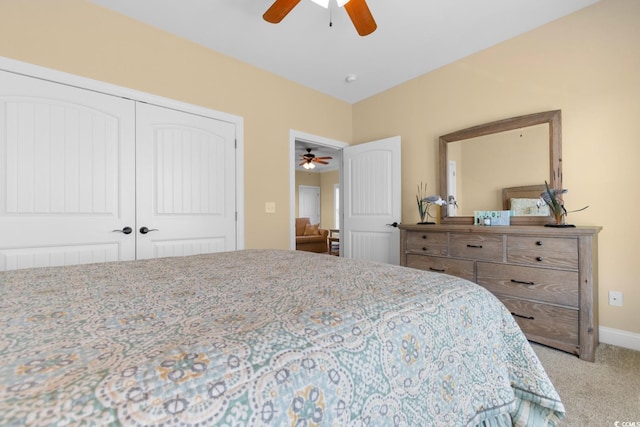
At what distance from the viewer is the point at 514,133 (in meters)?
2.61

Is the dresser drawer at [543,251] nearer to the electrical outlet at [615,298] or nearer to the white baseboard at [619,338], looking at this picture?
the electrical outlet at [615,298]

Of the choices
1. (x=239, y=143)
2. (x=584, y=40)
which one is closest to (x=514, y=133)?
(x=584, y=40)

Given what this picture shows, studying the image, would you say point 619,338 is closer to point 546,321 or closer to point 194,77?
point 546,321

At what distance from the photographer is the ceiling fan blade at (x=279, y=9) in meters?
1.88

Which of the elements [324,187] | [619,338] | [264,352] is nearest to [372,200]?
[619,338]

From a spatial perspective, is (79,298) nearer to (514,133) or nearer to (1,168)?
(1,168)

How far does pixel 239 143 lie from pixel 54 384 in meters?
2.82

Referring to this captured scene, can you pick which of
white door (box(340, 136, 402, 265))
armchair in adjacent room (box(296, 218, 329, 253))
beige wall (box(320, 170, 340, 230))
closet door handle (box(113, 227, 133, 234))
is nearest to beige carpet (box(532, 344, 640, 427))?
white door (box(340, 136, 402, 265))

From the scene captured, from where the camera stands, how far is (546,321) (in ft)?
6.82

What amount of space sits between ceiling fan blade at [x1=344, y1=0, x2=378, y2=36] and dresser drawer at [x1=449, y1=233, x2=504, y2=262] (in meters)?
1.81

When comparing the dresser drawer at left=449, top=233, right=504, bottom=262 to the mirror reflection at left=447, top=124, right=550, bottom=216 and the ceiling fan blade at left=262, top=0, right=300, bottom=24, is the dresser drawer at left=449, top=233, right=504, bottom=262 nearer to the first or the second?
the mirror reflection at left=447, top=124, right=550, bottom=216

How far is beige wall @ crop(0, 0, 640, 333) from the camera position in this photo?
6.89ft

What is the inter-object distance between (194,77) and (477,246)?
116 inches

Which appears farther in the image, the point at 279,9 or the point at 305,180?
the point at 305,180
